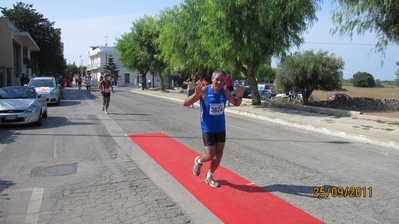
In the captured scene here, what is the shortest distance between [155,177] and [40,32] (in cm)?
4408

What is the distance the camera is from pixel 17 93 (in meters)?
12.7

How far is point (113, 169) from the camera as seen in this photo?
6496 millimetres

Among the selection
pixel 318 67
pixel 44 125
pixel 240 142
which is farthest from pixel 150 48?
pixel 240 142

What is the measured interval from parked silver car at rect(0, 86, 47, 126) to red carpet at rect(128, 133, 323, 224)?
5.99 metres

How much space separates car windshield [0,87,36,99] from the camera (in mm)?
12423

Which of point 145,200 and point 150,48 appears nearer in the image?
point 145,200

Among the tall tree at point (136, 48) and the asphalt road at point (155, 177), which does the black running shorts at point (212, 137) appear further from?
the tall tree at point (136, 48)

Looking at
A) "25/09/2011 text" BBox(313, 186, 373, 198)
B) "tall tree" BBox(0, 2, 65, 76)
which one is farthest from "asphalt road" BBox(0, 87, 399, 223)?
"tall tree" BBox(0, 2, 65, 76)

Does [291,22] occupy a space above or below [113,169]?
above

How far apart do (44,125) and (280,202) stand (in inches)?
385

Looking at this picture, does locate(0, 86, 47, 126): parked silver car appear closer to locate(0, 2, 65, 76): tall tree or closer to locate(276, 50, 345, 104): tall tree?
locate(276, 50, 345, 104): tall tree

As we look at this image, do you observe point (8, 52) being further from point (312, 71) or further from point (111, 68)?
point (111, 68)

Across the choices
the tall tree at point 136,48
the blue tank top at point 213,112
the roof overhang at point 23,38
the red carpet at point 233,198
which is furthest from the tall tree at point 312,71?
the roof overhang at point 23,38

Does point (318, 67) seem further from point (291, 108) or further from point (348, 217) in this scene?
point (348, 217)
